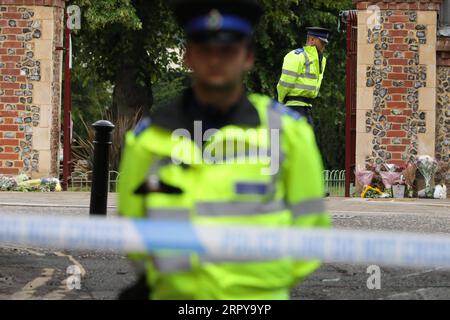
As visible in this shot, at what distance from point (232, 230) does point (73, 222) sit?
1.64 feet

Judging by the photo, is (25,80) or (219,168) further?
(25,80)

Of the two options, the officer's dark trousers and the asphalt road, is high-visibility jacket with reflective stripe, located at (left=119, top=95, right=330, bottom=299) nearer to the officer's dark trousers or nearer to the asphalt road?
the officer's dark trousers

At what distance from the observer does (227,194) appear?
9.57ft

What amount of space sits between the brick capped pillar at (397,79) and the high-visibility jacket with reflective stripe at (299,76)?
16.2ft

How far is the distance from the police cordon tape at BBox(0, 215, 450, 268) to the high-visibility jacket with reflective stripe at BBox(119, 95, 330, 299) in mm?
37

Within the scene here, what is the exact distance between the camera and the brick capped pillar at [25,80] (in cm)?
1827

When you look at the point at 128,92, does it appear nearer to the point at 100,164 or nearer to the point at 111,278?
the point at 100,164

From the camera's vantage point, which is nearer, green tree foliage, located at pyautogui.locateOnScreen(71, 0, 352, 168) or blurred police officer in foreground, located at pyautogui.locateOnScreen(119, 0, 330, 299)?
blurred police officer in foreground, located at pyautogui.locateOnScreen(119, 0, 330, 299)

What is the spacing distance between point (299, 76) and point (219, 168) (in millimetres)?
9811

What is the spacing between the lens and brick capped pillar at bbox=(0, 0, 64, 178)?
1827 centimetres

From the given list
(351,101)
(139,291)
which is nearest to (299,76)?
(351,101)

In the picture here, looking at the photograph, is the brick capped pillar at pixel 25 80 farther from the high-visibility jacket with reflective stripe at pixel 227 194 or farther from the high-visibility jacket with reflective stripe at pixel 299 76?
the high-visibility jacket with reflective stripe at pixel 227 194

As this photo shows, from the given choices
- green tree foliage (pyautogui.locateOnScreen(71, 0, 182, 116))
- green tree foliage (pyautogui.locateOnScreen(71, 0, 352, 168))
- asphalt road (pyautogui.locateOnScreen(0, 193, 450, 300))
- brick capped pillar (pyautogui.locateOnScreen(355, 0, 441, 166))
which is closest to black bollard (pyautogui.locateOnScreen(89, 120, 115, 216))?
asphalt road (pyautogui.locateOnScreen(0, 193, 450, 300))
